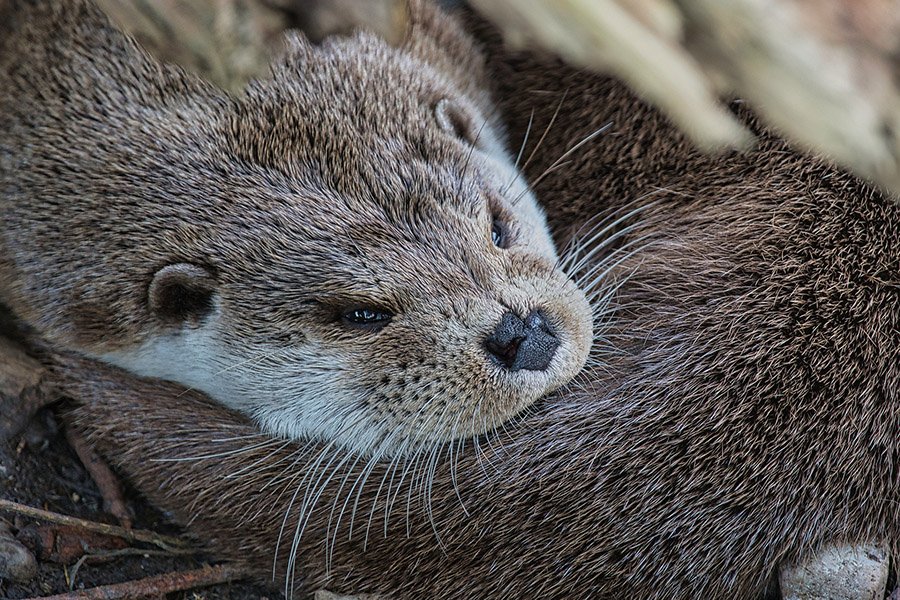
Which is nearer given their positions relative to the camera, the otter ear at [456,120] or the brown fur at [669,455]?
the brown fur at [669,455]

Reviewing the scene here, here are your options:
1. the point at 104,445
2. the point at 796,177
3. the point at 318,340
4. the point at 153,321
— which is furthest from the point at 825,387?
the point at 104,445

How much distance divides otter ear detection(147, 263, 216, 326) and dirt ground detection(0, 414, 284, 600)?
649mm

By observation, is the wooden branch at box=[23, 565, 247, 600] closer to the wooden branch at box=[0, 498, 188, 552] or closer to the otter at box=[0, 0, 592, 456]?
the wooden branch at box=[0, 498, 188, 552]

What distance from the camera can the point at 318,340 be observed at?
231cm

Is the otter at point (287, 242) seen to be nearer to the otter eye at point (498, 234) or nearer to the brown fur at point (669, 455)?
the otter eye at point (498, 234)

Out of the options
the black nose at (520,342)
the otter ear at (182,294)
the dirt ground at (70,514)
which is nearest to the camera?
the black nose at (520,342)

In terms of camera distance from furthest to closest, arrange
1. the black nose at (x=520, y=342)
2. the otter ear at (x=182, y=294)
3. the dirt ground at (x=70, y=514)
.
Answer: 1. the dirt ground at (x=70, y=514)
2. the otter ear at (x=182, y=294)
3. the black nose at (x=520, y=342)

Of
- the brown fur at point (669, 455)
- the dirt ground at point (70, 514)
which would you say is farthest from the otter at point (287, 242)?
the dirt ground at point (70, 514)

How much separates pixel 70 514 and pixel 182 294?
29.3 inches

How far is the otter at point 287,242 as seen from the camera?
7.33 ft

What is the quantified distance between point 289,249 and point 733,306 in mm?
1118

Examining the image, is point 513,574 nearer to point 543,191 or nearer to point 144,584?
point 144,584

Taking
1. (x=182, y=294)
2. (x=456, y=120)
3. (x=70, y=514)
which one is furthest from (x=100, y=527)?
(x=456, y=120)

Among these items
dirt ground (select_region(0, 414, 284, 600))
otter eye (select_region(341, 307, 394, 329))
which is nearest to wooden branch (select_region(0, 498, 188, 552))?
dirt ground (select_region(0, 414, 284, 600))
